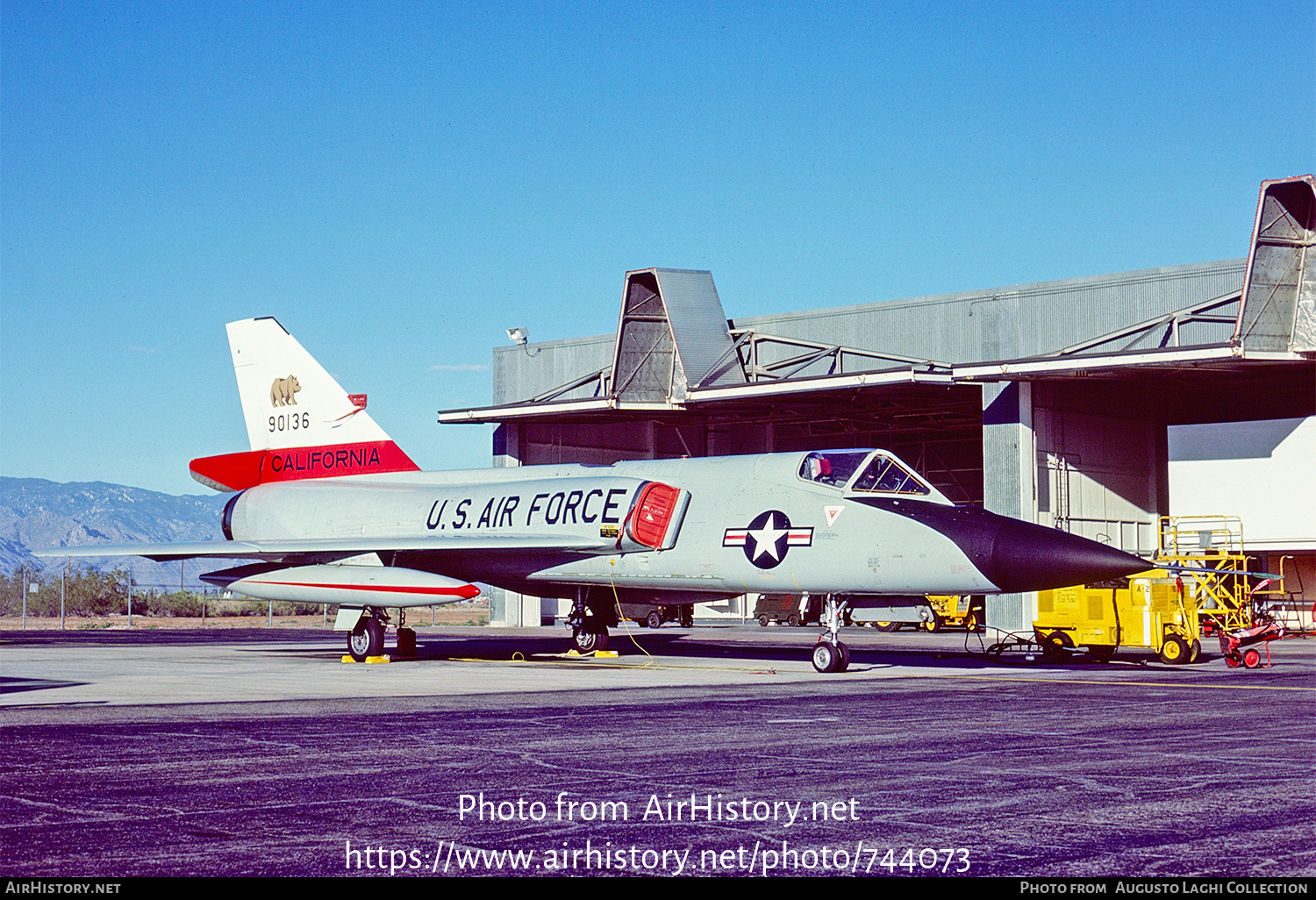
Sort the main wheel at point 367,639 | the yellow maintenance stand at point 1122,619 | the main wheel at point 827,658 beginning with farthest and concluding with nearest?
the main wheel at point 367,639
the yellow maintenance stand at point 1122,619
the main wheel at point 827,658

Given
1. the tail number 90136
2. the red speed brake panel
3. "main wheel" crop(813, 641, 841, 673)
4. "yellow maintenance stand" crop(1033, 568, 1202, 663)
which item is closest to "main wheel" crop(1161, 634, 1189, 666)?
"yellow maintenance stand" crop(1033, 568, 1202, 663)

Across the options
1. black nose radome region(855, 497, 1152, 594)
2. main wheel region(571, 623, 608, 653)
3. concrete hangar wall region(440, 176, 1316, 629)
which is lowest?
main wheel region(571, 623, 608, 653)

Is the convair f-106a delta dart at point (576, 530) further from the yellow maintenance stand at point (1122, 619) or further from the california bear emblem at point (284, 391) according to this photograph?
the yellow maintenance stand at point (1122, 619)

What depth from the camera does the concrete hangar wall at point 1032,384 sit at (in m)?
30.7

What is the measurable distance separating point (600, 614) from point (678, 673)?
502 cm

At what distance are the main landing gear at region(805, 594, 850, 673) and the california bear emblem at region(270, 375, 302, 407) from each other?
38.9ft

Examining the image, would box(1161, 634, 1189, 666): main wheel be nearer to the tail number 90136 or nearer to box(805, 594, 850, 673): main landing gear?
box(805, 594, 850, 673): main landing gear

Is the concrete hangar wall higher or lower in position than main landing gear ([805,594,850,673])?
higher

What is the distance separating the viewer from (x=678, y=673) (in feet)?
61.0

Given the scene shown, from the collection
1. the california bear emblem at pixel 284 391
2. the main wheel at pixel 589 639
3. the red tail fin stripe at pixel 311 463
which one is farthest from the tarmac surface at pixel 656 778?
the california bear emblem at pixel 284 391

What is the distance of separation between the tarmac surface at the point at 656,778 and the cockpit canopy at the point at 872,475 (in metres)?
2.92

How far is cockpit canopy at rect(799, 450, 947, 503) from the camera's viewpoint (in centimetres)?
1798

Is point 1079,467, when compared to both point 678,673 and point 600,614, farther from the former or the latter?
point 678,673

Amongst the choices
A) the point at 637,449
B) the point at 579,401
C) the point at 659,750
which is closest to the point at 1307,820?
the point at 659,750
